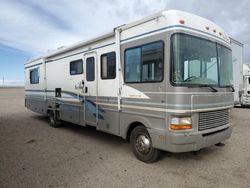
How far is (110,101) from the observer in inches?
231

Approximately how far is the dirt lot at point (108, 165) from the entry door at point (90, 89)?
2.57 ft

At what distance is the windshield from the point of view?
13.8 ft

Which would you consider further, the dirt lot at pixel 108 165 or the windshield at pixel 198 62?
the windshield at pixel 198 62

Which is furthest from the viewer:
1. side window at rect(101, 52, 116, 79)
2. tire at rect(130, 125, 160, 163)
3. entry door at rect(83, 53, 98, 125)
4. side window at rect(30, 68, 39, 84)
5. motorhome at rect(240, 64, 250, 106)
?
motorhome at rect(240, 64, 250, 106)

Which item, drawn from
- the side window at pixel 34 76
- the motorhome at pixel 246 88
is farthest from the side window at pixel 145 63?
the motorhome at pixel 246 88

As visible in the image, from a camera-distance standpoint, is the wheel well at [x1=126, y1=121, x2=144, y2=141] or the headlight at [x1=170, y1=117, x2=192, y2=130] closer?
the headlight at [x1=170, y1=117, x2=192, y2=130]

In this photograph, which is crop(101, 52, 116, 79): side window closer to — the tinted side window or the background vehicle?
the tinted side window

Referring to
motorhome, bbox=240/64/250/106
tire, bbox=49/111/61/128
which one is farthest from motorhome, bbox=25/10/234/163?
motorhome, bbox=240/64/250/106

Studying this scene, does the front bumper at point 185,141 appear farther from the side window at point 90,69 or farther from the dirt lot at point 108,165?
the side window at point 90,69

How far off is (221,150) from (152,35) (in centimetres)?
344

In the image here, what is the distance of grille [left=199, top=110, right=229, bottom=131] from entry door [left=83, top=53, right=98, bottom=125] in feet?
9.86

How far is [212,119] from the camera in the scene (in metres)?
4.76

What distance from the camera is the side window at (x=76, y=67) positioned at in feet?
23.4

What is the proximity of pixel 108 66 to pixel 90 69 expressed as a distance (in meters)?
0.93
